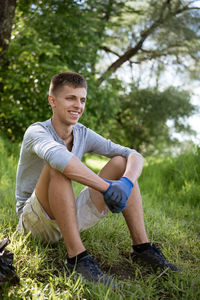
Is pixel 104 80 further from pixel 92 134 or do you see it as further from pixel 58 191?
pixel 58 191

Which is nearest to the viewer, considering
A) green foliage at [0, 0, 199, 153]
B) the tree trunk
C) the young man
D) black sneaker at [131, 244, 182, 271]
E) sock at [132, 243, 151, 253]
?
the young man

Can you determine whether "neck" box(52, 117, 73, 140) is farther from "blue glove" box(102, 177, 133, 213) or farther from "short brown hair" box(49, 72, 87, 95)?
"blue glove" box(102, 177, 133, 213)

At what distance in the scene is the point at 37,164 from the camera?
2.20 m

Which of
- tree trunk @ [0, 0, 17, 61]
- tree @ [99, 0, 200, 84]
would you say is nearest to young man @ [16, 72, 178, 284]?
tree trunk @ [0, 0, 17, 61]

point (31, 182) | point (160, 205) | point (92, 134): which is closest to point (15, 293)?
point (31, 182)

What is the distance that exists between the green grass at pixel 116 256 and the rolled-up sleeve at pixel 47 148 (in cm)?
60

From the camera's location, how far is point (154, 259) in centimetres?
206

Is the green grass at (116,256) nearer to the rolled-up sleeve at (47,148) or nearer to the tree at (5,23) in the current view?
the rolled-up sleeve at (47,148)

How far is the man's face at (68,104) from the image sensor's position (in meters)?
2.17

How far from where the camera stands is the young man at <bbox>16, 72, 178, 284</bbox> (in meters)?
1.83

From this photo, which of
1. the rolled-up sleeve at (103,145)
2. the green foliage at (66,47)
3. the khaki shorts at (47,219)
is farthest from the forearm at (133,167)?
the green foliage at (66,47)

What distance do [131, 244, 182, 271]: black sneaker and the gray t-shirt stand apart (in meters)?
0.65

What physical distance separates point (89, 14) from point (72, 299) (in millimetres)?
6183

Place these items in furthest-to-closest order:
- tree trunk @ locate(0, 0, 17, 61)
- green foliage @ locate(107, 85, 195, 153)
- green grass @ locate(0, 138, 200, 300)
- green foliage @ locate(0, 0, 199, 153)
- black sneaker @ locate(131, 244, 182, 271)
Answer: green foliage @ locate(107, 85, 195, 153) → green foliage @ locate(0, 0, 199, 153) → tree trunk @ locate(0, 0, 17, 61) → black sneaker @ locate(131, 244, 182, 271) → green grass @ locate(0, 138, 200, 300)
